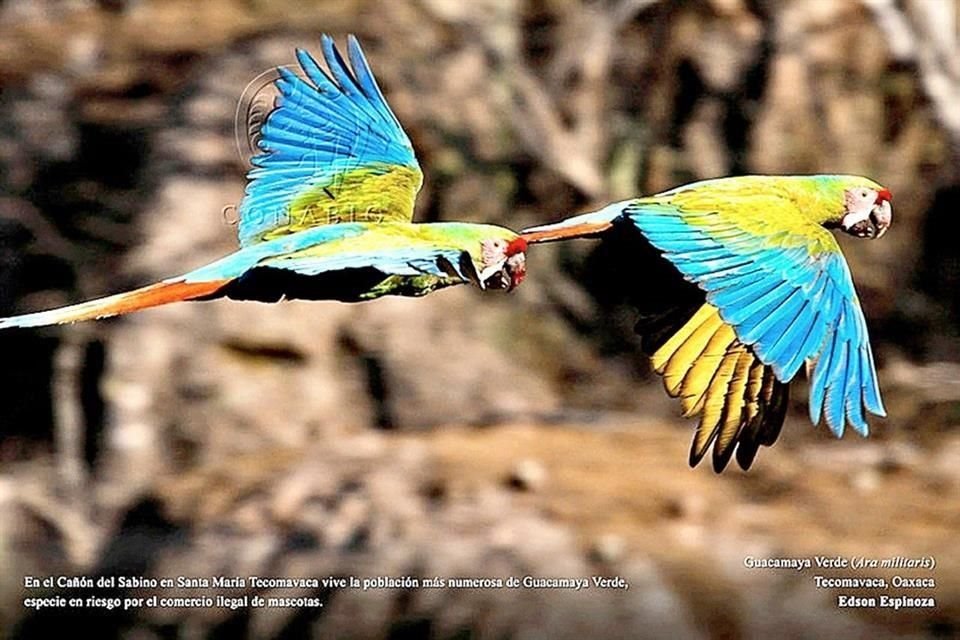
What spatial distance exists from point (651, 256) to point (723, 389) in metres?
0.15

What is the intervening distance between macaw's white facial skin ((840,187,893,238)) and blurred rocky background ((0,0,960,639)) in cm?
130

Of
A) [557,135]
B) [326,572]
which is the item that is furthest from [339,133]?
[557,135]

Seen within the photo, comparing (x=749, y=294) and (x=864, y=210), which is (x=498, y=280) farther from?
(x=864, y=210)

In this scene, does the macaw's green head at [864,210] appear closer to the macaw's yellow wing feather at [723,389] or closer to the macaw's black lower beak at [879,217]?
the macaw's black lower beak at [879,217]

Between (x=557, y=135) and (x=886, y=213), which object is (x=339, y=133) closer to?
(x=886, y=213)

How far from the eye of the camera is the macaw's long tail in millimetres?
1130

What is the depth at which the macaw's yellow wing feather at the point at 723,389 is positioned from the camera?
1526 mm

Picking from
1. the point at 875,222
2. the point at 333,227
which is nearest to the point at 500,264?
A: the point at 333,227

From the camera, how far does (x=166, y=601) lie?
2.85m

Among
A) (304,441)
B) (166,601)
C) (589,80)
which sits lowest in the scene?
(166,601)

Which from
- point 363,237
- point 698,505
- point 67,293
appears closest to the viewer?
point 363,237

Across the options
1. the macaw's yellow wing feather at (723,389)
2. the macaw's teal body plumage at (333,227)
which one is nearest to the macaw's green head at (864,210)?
the macaw's yellow wing feather at (723,389)

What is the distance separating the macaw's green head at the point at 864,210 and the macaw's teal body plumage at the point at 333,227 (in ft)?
1.18

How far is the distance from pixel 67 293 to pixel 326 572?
3.24 feet
